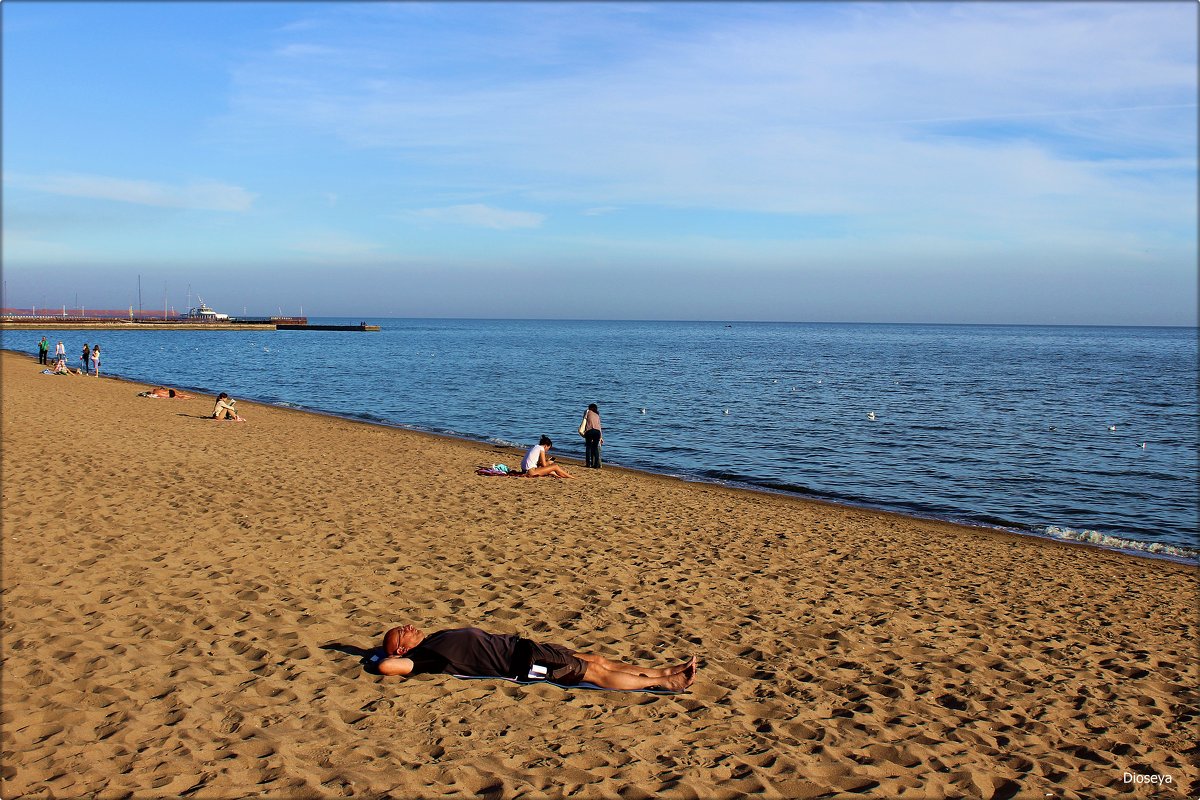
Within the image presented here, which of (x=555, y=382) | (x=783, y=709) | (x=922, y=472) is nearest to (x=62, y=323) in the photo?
(x=555, y=382)

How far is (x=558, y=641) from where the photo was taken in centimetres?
764

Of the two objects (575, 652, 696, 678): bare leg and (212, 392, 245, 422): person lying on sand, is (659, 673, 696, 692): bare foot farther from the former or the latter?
(212, 392, 245, 422): person lying on sand

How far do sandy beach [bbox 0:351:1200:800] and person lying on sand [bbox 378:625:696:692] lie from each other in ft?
0.45

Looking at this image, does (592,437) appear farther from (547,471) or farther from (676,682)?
(676,682)

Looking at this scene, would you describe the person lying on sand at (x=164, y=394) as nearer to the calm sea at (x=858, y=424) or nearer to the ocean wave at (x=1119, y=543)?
the calm sea at (x=858, y=424)

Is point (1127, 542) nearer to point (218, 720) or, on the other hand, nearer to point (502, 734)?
point (502, 734)

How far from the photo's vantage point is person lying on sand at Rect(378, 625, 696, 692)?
6.53 metres

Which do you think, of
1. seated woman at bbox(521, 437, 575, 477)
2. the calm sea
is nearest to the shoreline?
the calm sea

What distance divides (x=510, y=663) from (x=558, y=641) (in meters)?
1.10

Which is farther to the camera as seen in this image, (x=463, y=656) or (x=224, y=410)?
(x=224, y=410)

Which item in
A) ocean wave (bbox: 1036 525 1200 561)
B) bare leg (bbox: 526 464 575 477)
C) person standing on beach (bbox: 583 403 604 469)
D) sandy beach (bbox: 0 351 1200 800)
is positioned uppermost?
person standing on beach (bbox: 583 403 604 469)

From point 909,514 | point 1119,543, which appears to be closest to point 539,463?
point 909,514

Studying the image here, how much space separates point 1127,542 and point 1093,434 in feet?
59.7

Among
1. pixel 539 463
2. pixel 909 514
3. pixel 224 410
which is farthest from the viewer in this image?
pixel 224 410
